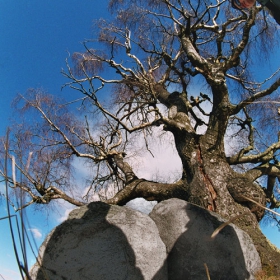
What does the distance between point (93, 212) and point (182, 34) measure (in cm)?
529

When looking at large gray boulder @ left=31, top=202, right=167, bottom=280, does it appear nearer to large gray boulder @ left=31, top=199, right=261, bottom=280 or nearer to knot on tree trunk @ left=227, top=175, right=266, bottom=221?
large gray boulder @ left=31, top=199, right=261, bottom=280

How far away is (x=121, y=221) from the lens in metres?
3.54

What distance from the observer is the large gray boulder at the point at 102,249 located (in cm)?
311

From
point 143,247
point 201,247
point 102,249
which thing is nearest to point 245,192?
point 201,247

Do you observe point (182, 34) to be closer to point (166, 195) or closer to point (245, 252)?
point (166, 195)

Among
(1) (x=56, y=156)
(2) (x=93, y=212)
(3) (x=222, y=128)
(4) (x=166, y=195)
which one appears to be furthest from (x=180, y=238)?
(1) (x=56, y=156)

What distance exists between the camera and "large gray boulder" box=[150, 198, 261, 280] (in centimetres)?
350

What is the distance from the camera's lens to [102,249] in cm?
323

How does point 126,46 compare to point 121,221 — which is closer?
point 121,221

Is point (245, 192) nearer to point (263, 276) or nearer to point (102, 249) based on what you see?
point (263, 276)

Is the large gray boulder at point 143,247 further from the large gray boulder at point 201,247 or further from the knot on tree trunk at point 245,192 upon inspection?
the knot on tree trunk at point 245,192

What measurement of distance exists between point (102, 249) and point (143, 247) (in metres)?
0.50

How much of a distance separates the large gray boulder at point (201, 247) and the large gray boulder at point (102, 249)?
21 centimetres

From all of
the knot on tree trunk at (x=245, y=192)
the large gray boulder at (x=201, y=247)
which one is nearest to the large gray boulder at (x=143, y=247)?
the large gray boulder at (x=201, y=247)
